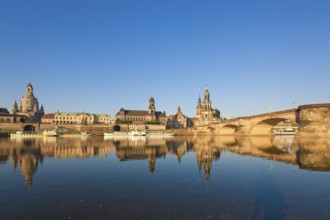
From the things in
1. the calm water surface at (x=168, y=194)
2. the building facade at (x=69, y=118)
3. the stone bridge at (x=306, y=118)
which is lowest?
the calm water surface at (x=168, y=194)

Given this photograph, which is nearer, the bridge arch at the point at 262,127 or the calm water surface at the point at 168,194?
the calm water surface at the point at 168,194

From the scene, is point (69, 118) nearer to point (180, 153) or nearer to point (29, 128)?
point (29, 128)

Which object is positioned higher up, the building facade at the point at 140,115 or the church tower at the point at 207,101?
the church tower at the point at 207,101

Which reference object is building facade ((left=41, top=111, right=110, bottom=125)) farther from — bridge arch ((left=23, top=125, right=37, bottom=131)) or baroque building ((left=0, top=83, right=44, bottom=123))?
bridge arch ((left=23, top=125, right=37, bottom=131))

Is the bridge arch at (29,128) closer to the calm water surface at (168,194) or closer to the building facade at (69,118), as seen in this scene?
the building facade at (69,118)

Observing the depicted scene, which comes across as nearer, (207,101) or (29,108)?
(207,101)

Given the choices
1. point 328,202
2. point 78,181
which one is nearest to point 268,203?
point 328,202

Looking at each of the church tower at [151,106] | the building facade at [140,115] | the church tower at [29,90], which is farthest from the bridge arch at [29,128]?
the church tower at [151,106]

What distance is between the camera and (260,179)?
719 inches

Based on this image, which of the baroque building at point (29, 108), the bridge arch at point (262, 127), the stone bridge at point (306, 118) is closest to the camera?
the stone bridge at point (306, 118)

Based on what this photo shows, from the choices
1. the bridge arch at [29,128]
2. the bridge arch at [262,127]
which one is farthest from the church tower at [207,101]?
the bridge arch at [29,128]

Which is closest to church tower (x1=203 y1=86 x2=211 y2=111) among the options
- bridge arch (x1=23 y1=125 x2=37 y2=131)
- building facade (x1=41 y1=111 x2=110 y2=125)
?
building facade (x1=41 y1=111 x2=110 y2=125)

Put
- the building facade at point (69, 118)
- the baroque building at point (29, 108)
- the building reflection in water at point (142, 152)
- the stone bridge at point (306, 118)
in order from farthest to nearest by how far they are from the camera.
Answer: the building facade at point (69, 118) → the baroque building at point (29, 108) → the stone bridge at point (306, 118) → the building reflection in water at point (142, 152)

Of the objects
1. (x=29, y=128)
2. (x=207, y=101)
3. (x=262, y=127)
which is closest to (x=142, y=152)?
(x=262, y=127)
